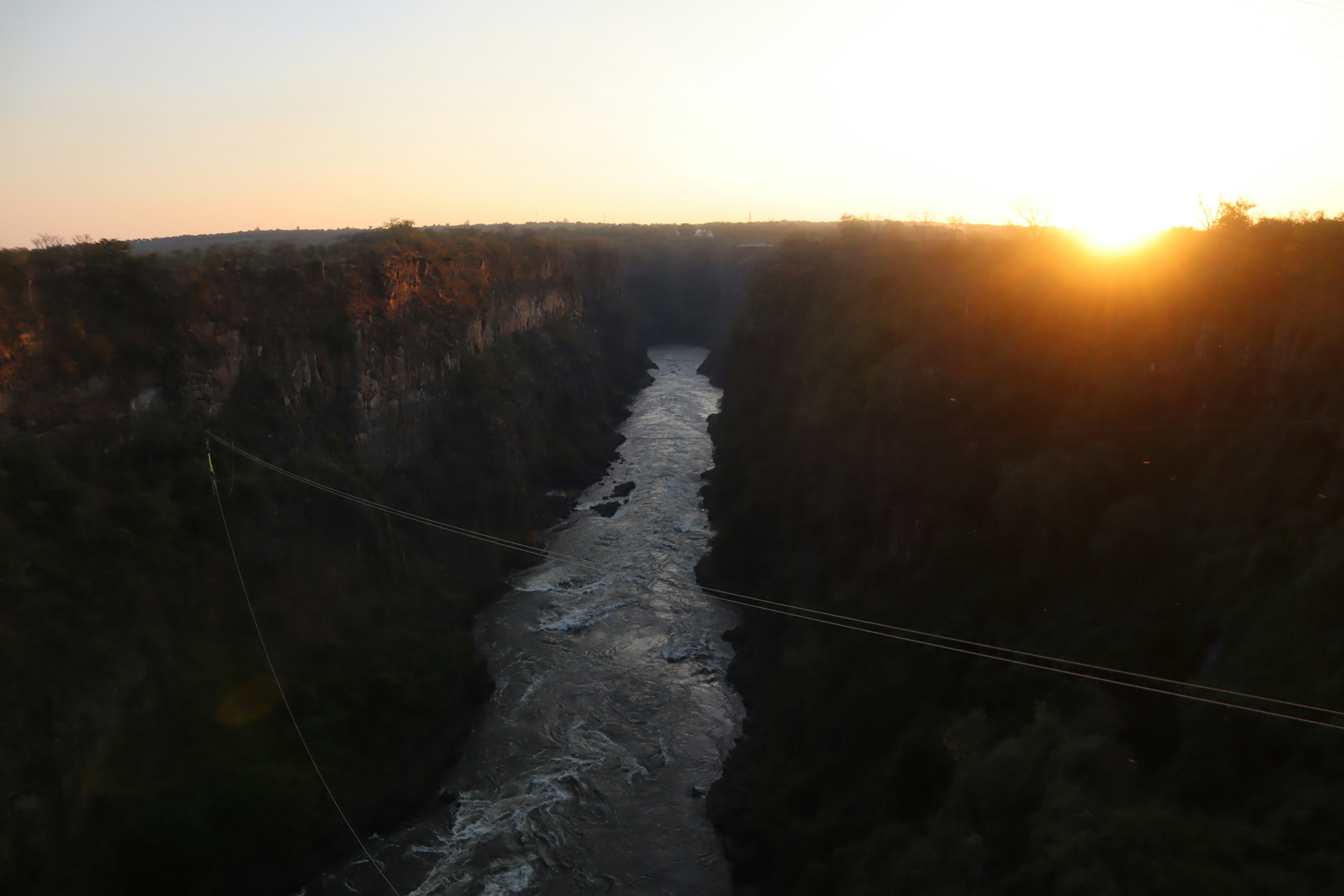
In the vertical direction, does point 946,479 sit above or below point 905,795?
above

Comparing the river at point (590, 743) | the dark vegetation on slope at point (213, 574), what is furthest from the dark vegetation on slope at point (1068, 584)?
the dark vegetation on slope at point (213, 574)

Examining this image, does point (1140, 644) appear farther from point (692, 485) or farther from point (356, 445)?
point (692, 485)

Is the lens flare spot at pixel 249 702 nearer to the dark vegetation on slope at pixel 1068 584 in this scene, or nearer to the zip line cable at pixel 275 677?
the zip line cable at pixel 275 677

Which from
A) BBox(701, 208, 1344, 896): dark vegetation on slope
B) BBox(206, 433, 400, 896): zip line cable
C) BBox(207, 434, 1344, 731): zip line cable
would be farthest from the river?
BBox(701, 208, 1344, 896): dark vegetation on slope

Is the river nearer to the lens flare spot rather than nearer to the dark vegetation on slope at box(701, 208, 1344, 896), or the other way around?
the dark vegetation on slope at box(701, 208, 1344, 896)

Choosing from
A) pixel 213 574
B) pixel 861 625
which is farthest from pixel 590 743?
pixel 213 574

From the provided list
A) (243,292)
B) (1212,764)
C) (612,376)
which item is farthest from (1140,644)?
(612,376)

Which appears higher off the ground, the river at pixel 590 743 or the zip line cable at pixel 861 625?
the zip line cable at pixel 861 625

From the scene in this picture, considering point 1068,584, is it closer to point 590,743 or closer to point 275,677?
point 590,743
